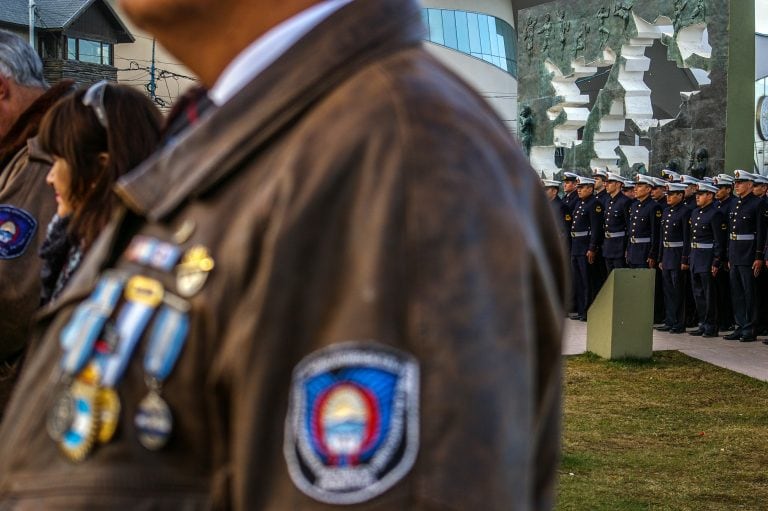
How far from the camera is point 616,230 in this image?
1491cm

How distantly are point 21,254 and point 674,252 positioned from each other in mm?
11784

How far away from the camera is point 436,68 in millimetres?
1010

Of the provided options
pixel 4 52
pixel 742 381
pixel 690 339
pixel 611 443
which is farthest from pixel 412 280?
pixel 690 339

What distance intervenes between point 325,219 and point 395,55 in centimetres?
20

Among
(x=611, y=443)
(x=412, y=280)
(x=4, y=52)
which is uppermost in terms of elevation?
(x=4, y=52)

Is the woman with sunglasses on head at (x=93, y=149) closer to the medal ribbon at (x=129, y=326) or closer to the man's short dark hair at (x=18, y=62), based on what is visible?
the man's short dark hair at (x=18, y=62)

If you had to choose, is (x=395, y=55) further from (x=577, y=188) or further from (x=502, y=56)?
(x=502, y=56)

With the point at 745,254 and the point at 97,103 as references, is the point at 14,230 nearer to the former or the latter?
the point at 97,103

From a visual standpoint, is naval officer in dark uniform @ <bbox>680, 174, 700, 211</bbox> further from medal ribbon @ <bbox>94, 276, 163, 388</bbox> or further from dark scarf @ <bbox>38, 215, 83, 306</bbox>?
medal ribbon @ <bbox>94, 276, 163, 388</bbox>

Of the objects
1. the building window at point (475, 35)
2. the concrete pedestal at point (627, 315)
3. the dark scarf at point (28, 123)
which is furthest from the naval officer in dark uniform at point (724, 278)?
the building window at point (475, 35)

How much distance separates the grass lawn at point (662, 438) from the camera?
593cm

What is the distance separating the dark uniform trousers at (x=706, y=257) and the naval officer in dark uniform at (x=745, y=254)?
248 mm

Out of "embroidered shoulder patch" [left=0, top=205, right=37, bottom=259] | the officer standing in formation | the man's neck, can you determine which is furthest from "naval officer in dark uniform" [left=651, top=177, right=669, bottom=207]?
the man's neck

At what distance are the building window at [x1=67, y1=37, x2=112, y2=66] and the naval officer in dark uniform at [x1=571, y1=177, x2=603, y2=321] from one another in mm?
16127
